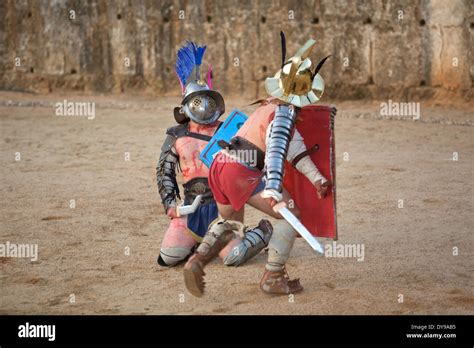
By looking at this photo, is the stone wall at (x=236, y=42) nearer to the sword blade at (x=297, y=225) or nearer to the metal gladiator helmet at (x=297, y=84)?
the metal gladiator helmet at (x=297, y=84)

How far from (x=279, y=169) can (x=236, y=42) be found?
889 cm

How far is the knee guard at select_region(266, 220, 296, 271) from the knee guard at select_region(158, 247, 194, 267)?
888 mm

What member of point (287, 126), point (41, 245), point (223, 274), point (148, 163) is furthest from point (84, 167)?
point (287, 126)

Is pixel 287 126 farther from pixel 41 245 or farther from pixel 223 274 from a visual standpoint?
pixel 41 245

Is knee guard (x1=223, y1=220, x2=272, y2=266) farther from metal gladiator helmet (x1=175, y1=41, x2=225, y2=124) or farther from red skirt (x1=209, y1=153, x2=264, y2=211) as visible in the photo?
metal gladiator helmet (x1=175, y1=41, x2=225, y2=124)

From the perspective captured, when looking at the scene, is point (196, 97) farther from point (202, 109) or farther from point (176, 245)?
point (176, 245)

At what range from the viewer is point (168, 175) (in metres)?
6.64

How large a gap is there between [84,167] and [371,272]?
452 cm

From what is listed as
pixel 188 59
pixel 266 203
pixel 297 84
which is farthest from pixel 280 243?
pixel 188 59

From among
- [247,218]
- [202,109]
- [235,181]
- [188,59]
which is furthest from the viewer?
[247,218]

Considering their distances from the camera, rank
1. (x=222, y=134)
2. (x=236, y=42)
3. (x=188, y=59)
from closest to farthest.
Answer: (x=222, y=134)
(x=188, y=59)
(x=236, y=42)

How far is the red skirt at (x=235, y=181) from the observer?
19.1 ft

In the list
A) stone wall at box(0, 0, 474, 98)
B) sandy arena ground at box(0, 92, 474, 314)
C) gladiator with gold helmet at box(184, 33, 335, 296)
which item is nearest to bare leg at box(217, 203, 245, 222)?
gladiator with gold helmet at box(184, 33, 335, 296)

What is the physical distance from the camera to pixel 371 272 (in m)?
6.38
